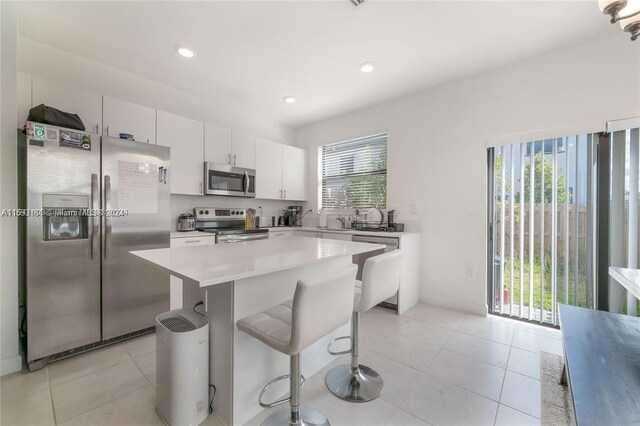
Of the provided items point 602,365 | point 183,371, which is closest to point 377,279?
point 602,365

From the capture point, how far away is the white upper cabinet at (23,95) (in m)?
2.16

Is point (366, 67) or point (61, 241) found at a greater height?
point (366, 67)

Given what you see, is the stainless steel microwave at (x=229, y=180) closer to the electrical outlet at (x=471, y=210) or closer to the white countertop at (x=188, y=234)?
the white countertop at (x=188, y=234)

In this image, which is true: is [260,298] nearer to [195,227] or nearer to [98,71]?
[195,227]

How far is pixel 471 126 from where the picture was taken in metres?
2.99

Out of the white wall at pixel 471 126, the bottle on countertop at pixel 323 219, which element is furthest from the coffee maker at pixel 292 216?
the white wall at pixel 471 126

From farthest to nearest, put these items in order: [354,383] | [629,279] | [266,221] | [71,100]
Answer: [266,221]
[71,100]
[354,383]
[629,279]

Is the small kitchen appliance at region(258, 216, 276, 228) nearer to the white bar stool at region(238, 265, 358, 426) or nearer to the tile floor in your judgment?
the tile floor

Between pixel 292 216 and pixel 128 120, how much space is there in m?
2.64

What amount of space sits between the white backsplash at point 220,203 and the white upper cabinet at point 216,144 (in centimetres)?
56

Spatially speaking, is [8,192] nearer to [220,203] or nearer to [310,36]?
[220,203]

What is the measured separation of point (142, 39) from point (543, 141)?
3.93 metres

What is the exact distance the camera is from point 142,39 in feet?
7.63

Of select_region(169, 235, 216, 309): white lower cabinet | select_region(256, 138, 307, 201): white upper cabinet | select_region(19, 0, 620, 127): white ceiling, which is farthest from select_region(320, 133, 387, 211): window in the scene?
select_region(169, 235, 216, 309): white lower cabinet
